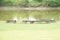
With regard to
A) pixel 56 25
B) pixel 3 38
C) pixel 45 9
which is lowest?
pixel 3 38

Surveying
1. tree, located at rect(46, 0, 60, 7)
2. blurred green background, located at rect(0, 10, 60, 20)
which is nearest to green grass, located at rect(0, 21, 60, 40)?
blurred green background, located at rect(0, 10, 60, 20)

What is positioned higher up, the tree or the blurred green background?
the tree

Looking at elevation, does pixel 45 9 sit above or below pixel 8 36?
above

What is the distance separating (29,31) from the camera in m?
1.77

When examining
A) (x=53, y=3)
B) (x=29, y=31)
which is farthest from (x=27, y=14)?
(x=53, y=3)

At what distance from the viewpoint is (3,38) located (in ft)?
5.82

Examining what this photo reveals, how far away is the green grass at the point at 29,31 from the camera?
1.77m

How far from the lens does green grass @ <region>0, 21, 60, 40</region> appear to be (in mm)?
1767

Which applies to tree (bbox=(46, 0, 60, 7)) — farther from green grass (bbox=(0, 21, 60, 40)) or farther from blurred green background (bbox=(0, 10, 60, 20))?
green grass (bbox=(0, 21, 60, 40))

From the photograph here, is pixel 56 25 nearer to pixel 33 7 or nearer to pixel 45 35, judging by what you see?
pixel 45 35

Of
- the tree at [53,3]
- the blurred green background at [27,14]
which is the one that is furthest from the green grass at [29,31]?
the tree at [53,3]

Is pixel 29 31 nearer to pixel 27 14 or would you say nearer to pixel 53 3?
pixel 27 14

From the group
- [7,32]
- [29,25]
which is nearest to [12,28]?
[7,32]

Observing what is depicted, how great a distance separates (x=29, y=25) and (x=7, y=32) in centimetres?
25
